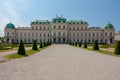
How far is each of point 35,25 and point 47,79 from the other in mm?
75522

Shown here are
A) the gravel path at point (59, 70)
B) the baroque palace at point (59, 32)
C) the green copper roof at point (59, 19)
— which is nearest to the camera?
the gravel path at point (59, 70)

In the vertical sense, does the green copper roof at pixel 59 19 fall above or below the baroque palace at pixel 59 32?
above

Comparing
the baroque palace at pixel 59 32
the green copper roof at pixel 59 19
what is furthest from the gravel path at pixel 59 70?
the green copper roof at pixel 59 19

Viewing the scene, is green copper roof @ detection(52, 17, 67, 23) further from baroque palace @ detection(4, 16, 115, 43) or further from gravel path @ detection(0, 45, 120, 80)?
gravel path @ detection(0, 45, 120, 80)

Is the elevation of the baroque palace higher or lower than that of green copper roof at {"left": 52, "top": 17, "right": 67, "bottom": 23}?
lower

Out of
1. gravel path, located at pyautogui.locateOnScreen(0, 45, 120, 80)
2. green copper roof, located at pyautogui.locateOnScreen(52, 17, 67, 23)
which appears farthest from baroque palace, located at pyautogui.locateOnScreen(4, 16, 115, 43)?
gravel path, located at pyautogui.locateOnScreen(0, 45, 120, 80)

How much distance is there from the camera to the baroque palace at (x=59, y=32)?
251 feet

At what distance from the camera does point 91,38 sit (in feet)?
260

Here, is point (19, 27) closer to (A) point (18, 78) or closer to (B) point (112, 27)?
(B) point (112, 27)

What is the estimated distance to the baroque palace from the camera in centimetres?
7644

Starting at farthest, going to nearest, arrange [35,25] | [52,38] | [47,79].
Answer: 1. [35,25]
2. [52,38]
3. [47,79]

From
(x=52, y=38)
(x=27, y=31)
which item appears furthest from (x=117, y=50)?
(x=27, y=31)

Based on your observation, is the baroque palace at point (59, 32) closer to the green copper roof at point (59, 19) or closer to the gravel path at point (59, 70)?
the green copper roof at point (59, 19)

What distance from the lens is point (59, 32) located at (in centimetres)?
7662
